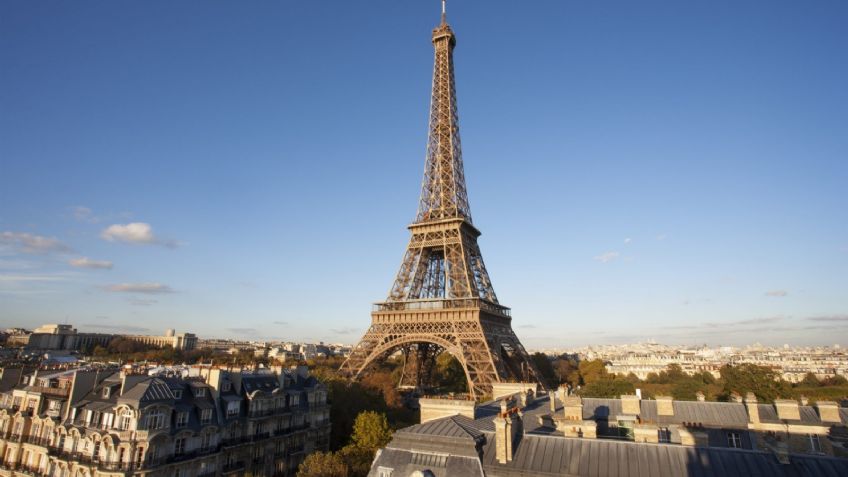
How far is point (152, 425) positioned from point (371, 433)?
Answer: 40.9 feet

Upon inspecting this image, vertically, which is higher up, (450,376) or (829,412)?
(829,412)

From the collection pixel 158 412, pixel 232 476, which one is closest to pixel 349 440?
pixel 232 476

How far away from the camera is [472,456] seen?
13.9 m

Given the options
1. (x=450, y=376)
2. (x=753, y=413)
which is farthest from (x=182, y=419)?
(x=450, y=376)

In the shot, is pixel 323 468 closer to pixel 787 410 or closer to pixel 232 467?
pixel 232 467

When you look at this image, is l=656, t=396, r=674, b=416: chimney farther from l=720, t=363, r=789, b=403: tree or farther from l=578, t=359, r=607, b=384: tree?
l=578, t=359, r=607, b=384: tree

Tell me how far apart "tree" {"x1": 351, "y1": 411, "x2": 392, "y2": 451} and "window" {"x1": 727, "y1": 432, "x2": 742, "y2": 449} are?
18312 millimetres

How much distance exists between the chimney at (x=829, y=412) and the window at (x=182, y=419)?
29.5m

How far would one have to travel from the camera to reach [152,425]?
2300 centimetres

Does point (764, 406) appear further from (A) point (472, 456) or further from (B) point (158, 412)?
(B) point (158, 412)

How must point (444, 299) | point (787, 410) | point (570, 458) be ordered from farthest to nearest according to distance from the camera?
point (444, 299) < point (787, 410) < point (570, 458)

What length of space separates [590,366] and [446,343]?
2429 inches

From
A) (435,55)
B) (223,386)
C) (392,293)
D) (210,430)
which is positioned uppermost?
(435,55)

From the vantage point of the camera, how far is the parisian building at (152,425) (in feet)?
74.6
